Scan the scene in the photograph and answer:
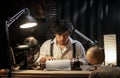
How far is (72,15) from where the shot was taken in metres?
7.38

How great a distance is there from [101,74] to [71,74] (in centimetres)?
83

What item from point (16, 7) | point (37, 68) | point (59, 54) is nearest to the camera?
point (37, 68)

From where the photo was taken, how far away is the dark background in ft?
24.1

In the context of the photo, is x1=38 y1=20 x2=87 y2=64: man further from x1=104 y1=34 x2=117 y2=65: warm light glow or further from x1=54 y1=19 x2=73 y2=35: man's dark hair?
x1=104 y1=34 x2=117 y2=65: warm light glow

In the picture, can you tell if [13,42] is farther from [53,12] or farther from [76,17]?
[76,17]

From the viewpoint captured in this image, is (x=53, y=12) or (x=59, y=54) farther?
(x=53, y=12)

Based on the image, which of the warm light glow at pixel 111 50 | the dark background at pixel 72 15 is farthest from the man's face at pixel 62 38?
the dark background at pixel 72 15

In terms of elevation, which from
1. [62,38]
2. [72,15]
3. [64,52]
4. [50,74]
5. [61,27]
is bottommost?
[50,74]

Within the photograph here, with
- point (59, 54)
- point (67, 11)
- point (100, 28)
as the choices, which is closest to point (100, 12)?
point (100, 28)

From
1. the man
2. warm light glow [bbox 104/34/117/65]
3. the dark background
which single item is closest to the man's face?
the man

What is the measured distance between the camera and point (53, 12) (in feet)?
24.5

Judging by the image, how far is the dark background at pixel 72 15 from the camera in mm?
7355

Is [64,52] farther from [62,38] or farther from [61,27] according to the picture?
[61,27]

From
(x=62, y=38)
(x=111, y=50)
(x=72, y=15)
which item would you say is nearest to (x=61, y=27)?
(x=62, y=38)
